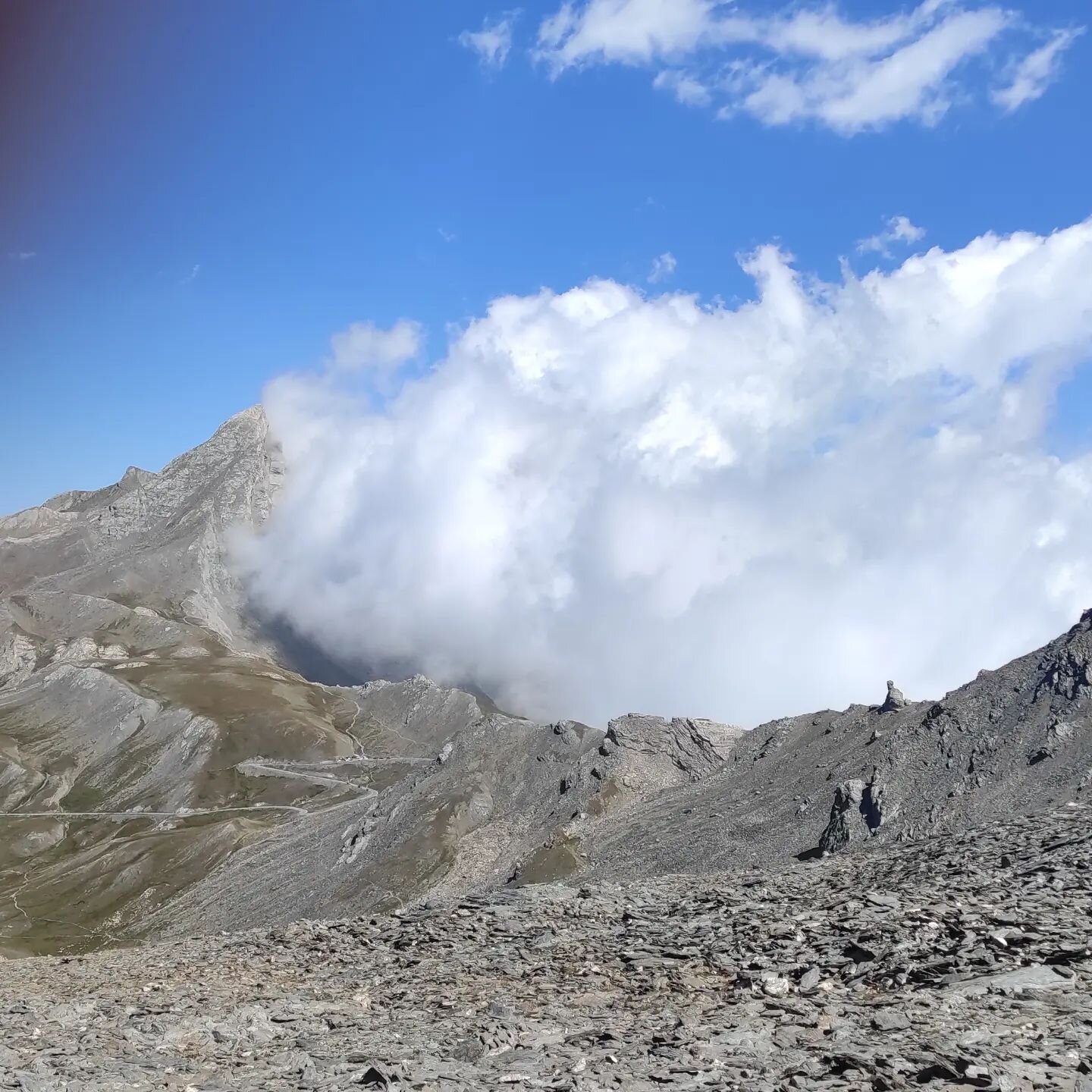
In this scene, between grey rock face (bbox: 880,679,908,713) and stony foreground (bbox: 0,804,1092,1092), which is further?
grey rock face (bbox: 880,679,908,713)

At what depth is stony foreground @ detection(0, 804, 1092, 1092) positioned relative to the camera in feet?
59.1

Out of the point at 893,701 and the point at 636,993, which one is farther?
the point at 893,701

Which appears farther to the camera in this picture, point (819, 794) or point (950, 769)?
point (819, 794)

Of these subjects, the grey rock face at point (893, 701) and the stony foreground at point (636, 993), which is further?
the grey rock face at point (893, 701)

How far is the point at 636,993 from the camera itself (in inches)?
946

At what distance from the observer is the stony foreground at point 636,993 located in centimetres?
1800

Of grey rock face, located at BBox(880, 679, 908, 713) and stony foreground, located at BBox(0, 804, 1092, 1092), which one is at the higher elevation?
grey rock face, located at BBox(880, 679, 908, 713)

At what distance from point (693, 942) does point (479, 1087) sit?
11.2 m

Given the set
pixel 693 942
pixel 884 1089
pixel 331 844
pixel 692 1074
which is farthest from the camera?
pixel 331 844

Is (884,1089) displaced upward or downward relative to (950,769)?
downward

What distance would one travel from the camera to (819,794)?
7019 centimetres

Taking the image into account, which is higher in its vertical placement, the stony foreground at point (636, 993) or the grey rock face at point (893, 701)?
the grey rock face at point (893, 701)

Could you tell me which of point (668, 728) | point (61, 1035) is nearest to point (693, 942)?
point (61, 1035)

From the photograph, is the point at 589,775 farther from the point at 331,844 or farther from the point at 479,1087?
the point at 479,1087
